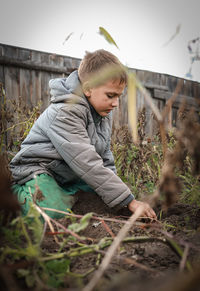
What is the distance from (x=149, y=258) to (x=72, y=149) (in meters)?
0.90

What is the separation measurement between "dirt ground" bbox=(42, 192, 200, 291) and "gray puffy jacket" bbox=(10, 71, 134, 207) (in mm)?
243

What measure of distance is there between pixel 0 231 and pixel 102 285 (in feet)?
1.10

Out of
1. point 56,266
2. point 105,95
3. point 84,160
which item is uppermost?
point 105,95

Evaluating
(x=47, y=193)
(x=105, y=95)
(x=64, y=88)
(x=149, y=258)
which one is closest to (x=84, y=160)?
(x=47, y=193)

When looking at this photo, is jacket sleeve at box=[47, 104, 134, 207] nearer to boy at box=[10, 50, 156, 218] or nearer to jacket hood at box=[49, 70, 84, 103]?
boy at box=[10, 50, 156, 218]

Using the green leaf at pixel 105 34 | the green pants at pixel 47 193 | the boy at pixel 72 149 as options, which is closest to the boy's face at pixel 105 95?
the boy at pixel 72 149

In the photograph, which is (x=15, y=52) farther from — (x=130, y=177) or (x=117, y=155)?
(x=130, y=177)

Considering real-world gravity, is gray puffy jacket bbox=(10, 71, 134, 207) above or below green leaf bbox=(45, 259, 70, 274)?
above

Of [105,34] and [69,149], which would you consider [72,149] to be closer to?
[69,149]

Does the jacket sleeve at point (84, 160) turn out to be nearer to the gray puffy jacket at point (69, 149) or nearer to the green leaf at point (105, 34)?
the gray puffy jacket at point (69, 149)

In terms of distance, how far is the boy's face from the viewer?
1861 millimetres

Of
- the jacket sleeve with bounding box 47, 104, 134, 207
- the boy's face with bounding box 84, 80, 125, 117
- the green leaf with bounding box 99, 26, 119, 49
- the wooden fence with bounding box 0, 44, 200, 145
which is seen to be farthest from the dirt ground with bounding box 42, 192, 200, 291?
the wooden fence with bounding box 0, 44, 200, 145

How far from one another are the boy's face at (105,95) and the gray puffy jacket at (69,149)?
0.06 metres

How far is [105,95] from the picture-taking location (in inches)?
76.4
